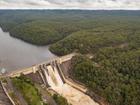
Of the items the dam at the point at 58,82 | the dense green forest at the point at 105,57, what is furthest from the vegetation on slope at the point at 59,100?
the dense green forest at the point at 105,57

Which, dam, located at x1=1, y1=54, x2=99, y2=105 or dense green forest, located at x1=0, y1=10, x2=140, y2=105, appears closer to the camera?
dam, located at x1=1, y1=54, x2=99, y2=105

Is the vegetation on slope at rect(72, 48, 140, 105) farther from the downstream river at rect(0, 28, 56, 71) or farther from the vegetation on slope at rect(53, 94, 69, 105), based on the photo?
the downstream river at rect(0, 28, 56, 71)

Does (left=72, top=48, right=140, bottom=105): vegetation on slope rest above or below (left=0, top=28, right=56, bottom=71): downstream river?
above

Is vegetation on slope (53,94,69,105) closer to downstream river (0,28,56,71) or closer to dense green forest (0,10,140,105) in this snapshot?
dense green forest (0,10,140,105)

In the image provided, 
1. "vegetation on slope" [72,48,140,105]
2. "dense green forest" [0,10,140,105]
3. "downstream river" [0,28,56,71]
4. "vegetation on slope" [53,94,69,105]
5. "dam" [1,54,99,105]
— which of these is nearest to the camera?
"vegetation on slope" [53,94,69,105]

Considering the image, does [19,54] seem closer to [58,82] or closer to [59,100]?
[58,82]

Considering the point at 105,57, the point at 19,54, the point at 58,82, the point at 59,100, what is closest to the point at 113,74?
the point at 105,57

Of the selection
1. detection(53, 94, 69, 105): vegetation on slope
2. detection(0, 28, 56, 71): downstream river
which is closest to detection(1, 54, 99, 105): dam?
detection(53, 94, 69, 105): vegetation on slope

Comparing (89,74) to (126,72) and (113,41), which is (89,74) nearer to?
(126,72)

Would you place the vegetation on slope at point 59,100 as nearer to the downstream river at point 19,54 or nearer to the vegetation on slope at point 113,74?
the vegetation on slope at point 113,74

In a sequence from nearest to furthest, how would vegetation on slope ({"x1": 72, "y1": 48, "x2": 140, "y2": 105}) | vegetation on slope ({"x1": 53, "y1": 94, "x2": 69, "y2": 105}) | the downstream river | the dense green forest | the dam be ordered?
1. vegetation on slope ({"x1": 53, "y1": 94, "x2": 69, "y2": 105})
2. vegetation on slope ({"x1": 72, "y1": 48, "x2": 140, "y2": 105})
3. the dam
4. the dense green forest
5. the downstream river
